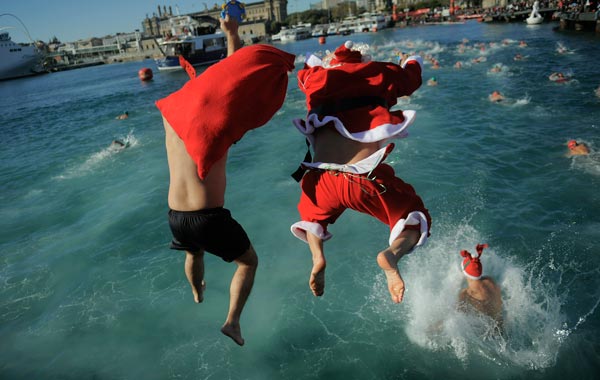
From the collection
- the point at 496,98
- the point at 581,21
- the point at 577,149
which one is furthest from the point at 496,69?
the point at 581,21

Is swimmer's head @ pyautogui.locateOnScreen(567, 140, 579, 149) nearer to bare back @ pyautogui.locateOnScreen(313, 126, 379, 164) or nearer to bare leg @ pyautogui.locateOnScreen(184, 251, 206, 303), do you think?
bare back @ pyautogui.locateOnScreen(313, 126, 379, 164)

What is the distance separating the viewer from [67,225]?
864 centimetres

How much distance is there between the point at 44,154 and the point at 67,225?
8636 mm

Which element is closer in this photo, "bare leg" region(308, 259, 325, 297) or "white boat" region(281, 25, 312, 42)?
"bare leg" region(308, 259, 325, 297)

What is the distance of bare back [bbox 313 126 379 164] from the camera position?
3.00 m

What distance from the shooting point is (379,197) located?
2.93 m

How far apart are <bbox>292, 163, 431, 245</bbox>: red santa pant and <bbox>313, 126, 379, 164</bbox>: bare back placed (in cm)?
13

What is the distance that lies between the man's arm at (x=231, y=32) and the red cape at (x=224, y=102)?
44cm

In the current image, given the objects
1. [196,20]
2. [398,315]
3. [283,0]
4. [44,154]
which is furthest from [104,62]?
[398,315]

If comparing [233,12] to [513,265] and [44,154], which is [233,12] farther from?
[44,154]

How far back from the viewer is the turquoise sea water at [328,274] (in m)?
4.55

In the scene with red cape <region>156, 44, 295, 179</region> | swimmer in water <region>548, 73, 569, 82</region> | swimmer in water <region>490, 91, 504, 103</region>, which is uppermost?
red cape <region>156, 44, 295, 179</region>

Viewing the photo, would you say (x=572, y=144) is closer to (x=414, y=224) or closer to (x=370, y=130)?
(x=414, y=224)

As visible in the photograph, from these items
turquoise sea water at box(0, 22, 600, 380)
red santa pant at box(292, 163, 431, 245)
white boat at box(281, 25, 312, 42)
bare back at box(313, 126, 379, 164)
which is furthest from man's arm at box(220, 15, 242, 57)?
white boat at box(281, 25, 312, 42)
